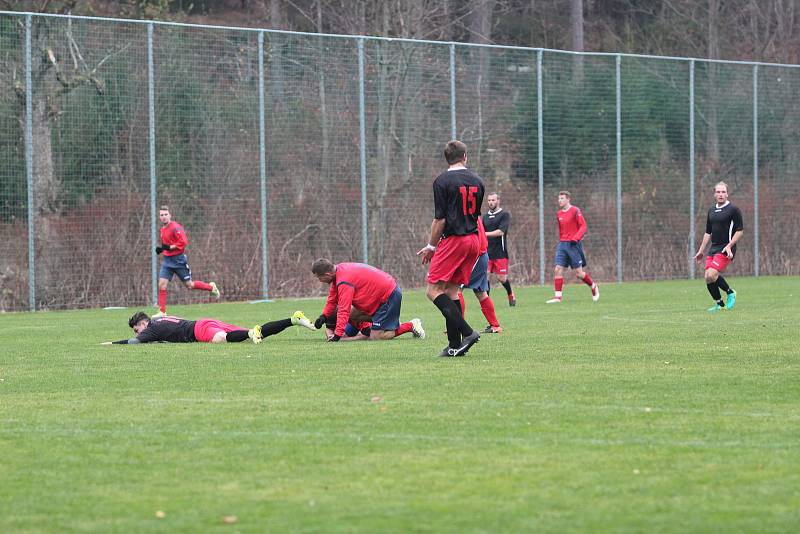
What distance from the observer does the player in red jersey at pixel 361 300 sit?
48.2 ft

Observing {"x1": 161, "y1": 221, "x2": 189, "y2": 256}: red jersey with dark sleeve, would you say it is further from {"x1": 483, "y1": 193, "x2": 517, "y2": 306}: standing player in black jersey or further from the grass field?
the grass field

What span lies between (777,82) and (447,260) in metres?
A: 25.6

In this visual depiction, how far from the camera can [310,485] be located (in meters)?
6.93

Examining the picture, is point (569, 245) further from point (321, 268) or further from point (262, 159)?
point (321, 268)

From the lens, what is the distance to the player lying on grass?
1562 cm

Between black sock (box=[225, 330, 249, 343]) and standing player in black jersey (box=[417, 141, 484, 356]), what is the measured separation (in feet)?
10.6

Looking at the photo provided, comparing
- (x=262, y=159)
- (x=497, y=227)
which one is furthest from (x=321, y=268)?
(x=262, y=159)

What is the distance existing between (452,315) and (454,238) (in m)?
0.75

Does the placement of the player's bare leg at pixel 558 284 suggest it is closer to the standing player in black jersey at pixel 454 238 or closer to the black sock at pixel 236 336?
the black sock at pixel 236 336

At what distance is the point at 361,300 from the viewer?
15156mm

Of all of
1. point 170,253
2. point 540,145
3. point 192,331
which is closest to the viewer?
point 192,331

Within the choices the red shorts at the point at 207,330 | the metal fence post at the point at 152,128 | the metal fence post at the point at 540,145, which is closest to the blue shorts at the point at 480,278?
the red shorts at the point at 207,330

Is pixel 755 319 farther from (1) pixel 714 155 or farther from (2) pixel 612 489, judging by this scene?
(1) pixel 714 155

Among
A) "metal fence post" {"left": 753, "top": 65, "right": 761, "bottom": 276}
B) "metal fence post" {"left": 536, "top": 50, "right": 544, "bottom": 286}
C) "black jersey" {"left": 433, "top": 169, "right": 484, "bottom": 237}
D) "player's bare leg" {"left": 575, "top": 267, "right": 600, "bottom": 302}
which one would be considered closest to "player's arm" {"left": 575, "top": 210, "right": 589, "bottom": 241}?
"player's bare leg" {"left": 575, "top": 267, "right": 600, "bottom": 302}
